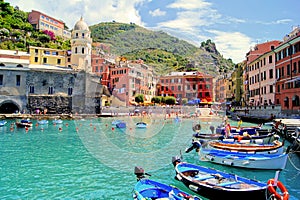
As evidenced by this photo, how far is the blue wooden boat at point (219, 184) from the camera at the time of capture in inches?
358

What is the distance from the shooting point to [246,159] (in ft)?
47.8

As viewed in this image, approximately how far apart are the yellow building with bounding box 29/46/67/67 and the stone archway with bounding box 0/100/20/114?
15.0 meters

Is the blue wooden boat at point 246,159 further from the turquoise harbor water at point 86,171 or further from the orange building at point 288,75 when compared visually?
the orange building at point 288,75

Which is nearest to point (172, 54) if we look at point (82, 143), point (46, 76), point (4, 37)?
point (4, 37)

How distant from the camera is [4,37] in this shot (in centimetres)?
7931

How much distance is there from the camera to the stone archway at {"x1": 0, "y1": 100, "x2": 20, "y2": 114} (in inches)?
2061

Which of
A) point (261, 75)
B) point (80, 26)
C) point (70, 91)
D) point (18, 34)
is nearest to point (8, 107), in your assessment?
point (70, 91)

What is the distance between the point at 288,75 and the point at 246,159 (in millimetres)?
28547

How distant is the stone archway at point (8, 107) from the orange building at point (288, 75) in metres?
48.8

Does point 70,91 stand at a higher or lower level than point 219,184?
higher

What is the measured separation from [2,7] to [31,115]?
2427 inches

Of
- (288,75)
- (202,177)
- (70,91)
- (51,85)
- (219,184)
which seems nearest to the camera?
(219,184)

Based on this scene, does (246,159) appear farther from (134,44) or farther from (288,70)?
(134,44)

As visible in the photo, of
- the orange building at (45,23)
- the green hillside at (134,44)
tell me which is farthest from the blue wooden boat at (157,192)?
the orange building at (45,23)
